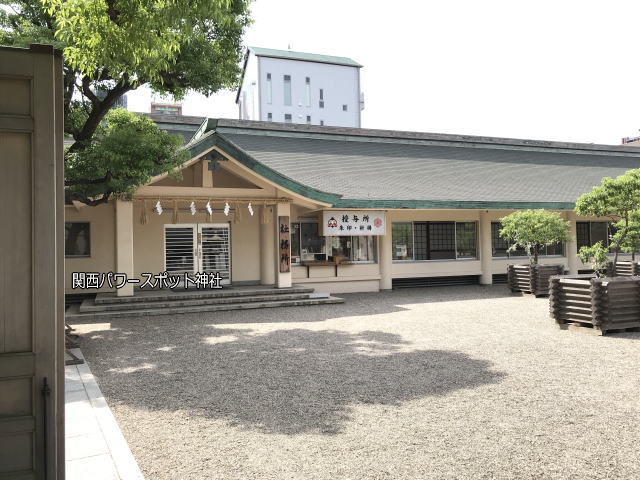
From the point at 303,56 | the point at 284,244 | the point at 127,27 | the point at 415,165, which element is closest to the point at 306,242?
the point at 284,244

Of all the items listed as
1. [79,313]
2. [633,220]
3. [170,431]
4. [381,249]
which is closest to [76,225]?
[79,313]

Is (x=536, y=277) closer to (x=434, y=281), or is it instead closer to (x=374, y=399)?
(x=434, y=281)

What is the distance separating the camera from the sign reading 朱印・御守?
50.5 feet

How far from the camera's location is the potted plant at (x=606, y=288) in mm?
8555

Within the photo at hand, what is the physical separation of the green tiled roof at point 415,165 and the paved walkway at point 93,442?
7.92 m

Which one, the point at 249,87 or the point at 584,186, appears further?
the point at 249,87

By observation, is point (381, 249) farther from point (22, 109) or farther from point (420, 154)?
point (22, 109)

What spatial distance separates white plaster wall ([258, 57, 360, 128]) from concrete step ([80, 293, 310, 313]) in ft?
128

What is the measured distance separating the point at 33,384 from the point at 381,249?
1457 centimetres

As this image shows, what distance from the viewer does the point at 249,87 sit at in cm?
5416

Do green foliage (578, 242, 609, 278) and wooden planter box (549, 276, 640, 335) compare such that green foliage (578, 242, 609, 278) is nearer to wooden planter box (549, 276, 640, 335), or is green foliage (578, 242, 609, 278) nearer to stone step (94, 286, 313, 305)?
wooden planter box (549, 276, 640, 335)

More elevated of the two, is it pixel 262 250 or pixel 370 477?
pixel 262 250

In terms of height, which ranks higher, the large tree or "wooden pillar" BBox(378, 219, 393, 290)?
the large tree

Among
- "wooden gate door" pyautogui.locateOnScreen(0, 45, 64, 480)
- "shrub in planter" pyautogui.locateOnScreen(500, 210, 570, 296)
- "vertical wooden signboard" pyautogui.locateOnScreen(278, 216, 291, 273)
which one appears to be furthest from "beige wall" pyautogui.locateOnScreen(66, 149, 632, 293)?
"wooden gate door" pyautogui.locateOnScreen(0, 45, 64, 480)
